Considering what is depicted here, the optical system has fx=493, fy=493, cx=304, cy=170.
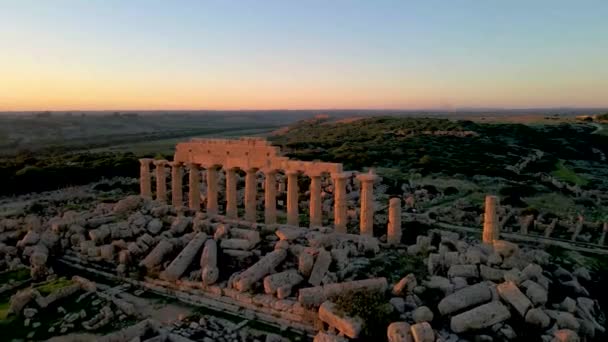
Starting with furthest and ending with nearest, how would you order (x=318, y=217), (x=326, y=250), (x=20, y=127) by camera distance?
(x=20, y=127) < (x=318, y=217) < (x=326, y=250)

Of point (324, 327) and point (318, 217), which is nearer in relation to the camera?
point (324, 327)

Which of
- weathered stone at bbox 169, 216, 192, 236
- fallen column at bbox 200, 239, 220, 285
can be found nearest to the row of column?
weathered stone at bbox 169, 216, 192, 236

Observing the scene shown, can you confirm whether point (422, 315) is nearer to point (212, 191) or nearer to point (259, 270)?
point (259, 270)

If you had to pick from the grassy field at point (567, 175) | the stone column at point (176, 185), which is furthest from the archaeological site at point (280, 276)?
the grassy field at point (567, 175)

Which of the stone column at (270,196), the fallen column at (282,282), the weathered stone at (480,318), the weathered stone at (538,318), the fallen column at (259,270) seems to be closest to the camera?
the weathered stone at (480,318)

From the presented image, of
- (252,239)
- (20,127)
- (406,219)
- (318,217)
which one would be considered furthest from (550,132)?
(20,127)

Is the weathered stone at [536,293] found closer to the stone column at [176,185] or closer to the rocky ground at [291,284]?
the rocky ground at [291,284]

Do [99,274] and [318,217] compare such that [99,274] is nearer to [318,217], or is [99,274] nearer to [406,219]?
[318,217]
